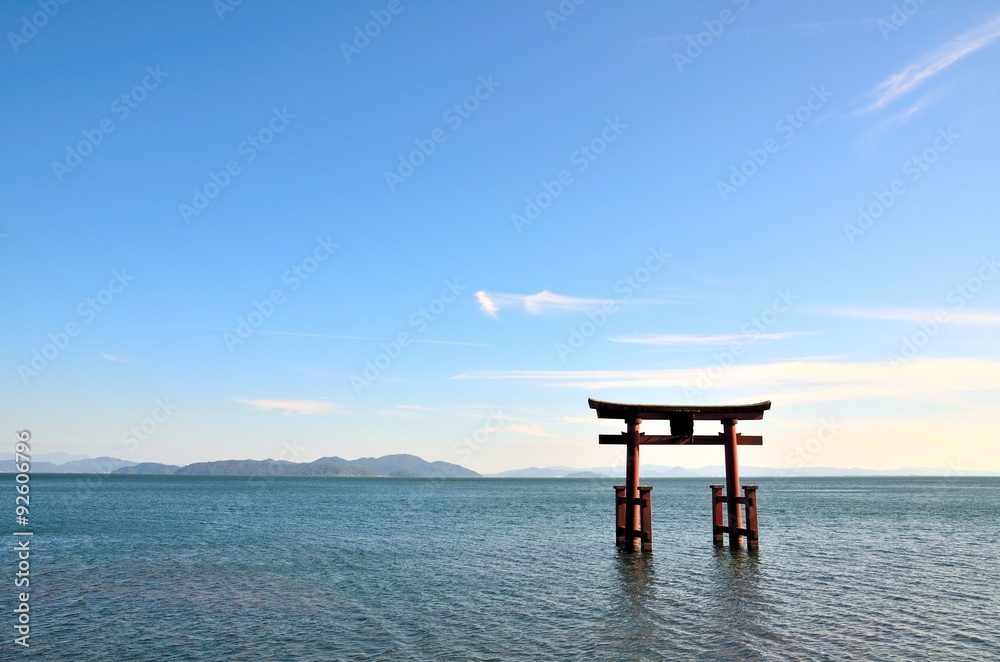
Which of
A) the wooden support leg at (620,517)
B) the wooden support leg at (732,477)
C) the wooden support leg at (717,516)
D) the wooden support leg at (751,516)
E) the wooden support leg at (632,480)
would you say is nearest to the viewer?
the wooden support leg at (632,480)

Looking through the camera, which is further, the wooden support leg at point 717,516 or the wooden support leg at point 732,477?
the wooden support leg at point 717,516

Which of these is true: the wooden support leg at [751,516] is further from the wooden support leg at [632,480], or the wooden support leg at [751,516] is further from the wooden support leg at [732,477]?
the wooden support leg at [632,480]

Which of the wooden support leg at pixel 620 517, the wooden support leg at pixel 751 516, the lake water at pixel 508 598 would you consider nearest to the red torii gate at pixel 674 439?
the wooden support leg at pixel 751 516

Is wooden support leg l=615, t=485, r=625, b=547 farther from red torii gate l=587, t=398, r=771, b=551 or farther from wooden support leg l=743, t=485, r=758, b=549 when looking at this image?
wooden support leg l=743, t=485, r=758, b=549

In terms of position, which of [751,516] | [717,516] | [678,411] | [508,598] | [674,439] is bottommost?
[508,598]

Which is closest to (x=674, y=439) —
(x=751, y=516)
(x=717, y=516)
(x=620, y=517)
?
(x=620, y=517)

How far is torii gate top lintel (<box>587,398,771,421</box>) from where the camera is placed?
28.1 meters

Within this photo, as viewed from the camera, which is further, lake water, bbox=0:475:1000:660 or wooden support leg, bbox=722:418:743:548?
wooden support leg, bbox=722:418:743:548

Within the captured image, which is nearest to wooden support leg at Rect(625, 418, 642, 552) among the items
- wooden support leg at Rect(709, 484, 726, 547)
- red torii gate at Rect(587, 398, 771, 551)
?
red torii gate at Rect(587, 398, 771, 551)

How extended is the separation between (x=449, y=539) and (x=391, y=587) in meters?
17.1

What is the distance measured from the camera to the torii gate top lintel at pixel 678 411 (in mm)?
28141

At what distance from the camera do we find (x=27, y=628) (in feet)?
58.3

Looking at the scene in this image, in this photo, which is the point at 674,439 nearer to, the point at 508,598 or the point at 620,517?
the point at 620,517

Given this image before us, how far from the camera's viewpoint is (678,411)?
28500 mm
